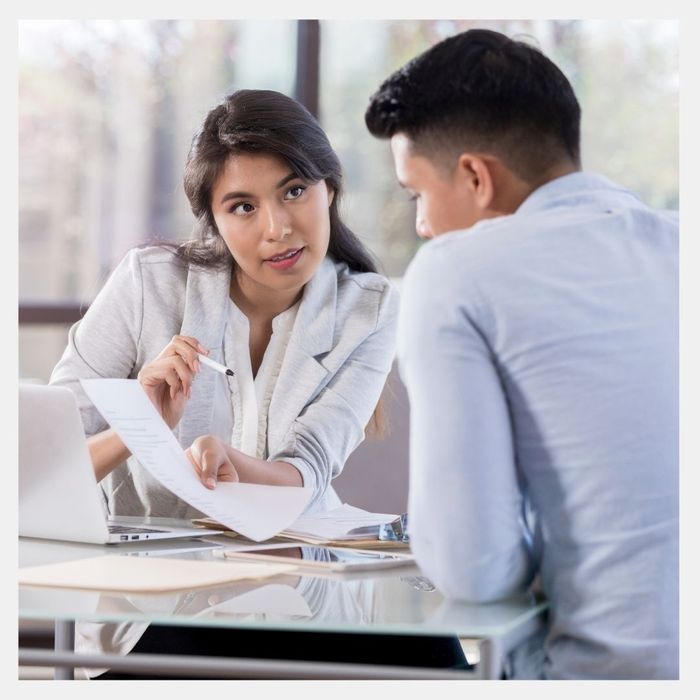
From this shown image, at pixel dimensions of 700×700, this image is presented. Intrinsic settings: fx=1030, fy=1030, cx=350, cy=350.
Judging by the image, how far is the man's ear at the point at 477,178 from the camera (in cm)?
105

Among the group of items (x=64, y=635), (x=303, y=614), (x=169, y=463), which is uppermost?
(x=169, y=463)

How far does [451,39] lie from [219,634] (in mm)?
857

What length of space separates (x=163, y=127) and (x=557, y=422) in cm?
237

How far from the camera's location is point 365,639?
134 cm

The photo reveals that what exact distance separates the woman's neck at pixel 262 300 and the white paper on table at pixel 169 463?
21.8 inches

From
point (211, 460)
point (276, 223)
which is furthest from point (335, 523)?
point (276, 223)

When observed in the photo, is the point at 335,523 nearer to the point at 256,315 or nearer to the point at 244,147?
the point at 256,315

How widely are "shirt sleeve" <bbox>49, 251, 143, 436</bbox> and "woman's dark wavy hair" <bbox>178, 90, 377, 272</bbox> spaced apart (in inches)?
5.0

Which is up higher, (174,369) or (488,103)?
(488,103)

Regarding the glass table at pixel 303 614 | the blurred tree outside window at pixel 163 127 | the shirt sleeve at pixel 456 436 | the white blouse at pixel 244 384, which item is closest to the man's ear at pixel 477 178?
the shirt sleeve at pixel 456 436

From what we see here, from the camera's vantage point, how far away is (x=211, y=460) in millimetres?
1411

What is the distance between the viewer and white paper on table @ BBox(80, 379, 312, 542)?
48.9 inches
